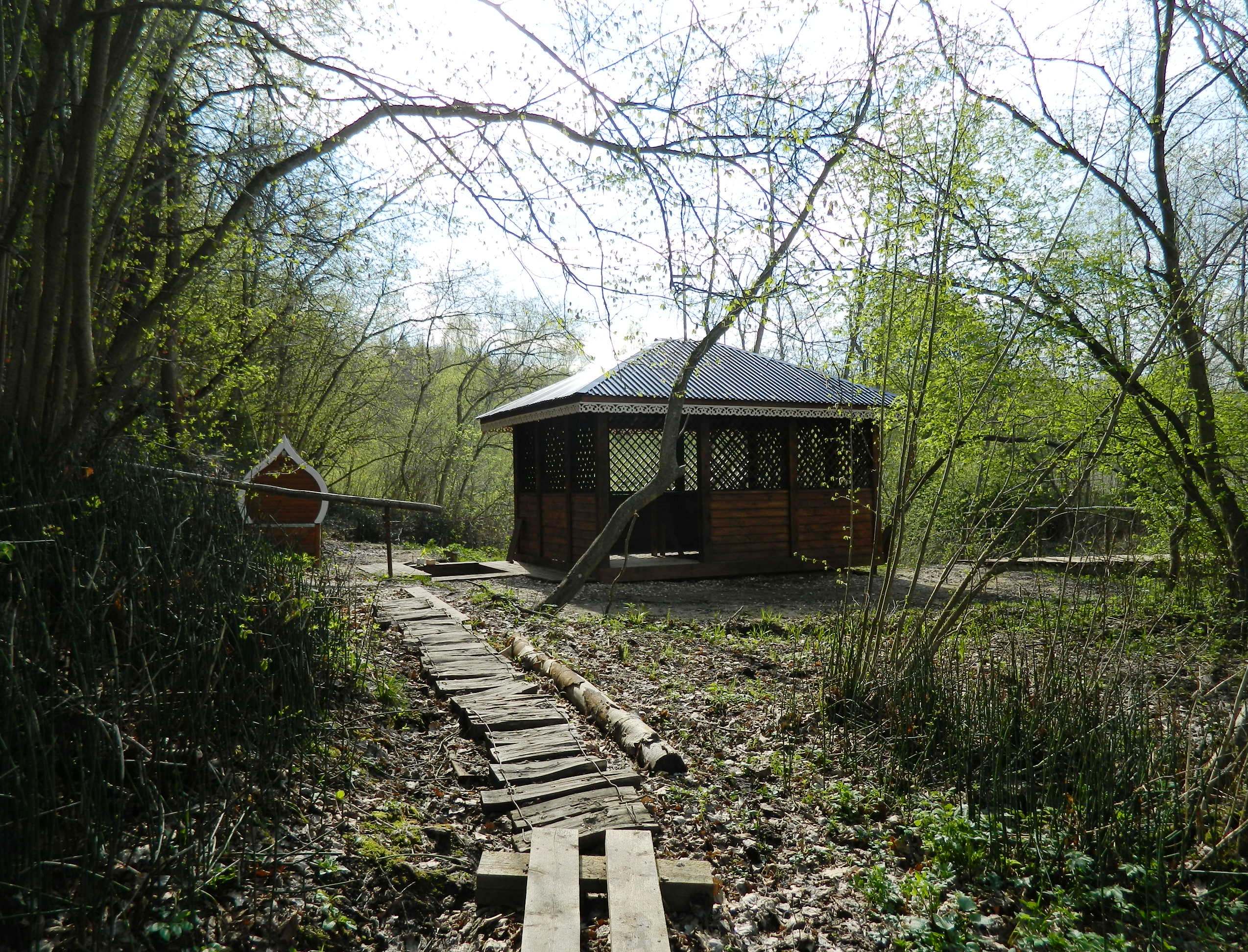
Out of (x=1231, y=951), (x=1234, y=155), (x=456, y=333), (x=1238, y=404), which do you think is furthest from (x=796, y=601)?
(x=456, y=333)

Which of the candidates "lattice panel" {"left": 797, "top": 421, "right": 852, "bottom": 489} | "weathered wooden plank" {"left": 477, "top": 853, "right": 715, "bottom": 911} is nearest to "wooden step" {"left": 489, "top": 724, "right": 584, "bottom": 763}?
"weathered wooden plank" {"left": 477, "top": 853, "right": 715, "bottom": 911}

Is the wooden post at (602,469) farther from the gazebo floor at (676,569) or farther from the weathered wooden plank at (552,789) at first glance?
the weathered wooden plank at (552,789)

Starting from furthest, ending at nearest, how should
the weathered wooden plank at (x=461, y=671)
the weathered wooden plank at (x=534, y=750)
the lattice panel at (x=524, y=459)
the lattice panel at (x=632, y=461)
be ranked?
the lattice panel at (x=524, y=459), the lattice panel at (x=632, y=461), the weathered wooden plank at (x=461, y=671), the weathered wooden plank at (x=534, y=750)

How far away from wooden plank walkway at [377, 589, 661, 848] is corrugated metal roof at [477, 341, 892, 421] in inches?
200

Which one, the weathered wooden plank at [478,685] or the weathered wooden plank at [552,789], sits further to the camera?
the weathered wooden plank at [478,685]

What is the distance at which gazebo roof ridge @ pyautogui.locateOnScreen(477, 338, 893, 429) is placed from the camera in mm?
9859

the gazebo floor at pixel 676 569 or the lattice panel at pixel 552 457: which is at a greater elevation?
the lattice panel at pixel 552 457

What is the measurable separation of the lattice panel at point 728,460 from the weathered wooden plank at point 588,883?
8.86 metres

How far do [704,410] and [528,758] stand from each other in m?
7.16

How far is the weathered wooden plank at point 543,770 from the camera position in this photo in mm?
3163

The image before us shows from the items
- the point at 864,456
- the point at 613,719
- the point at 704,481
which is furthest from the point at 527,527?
the point at 613,719

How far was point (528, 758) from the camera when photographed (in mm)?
3369

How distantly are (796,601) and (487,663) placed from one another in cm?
480

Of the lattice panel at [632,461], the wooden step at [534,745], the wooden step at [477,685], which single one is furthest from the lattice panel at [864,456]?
the wooden step at [534,745]
